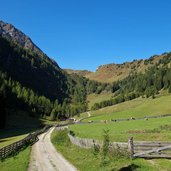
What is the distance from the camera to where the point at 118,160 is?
2791cm

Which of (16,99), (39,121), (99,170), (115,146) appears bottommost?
(99,170)

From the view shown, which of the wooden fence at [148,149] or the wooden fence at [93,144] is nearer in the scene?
the wooden fence at [148,149]

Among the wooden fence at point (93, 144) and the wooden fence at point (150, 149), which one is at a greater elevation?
the wooden fence at point (93, 144)

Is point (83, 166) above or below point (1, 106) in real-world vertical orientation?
below

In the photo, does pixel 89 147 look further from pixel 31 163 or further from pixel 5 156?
pixel 5 156

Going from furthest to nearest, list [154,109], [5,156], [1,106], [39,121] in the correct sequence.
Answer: [39,121] < [154,109] < [1,106] < [5,156]

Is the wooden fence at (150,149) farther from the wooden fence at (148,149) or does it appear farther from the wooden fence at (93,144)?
the wooden fence at (93,144)

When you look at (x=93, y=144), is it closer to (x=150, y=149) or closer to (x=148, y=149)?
(x=148, y=149)

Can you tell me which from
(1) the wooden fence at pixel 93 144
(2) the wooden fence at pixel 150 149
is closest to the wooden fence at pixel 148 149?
(2) the wooden fence at pixel 150 149

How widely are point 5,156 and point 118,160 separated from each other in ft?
77.0

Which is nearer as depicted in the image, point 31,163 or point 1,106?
point 31,163

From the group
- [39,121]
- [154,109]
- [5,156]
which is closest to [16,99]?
[39,121]

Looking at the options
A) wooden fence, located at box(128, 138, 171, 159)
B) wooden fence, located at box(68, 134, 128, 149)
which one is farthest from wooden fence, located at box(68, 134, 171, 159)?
wooden fence, located at box(68, 134, 128, 149)

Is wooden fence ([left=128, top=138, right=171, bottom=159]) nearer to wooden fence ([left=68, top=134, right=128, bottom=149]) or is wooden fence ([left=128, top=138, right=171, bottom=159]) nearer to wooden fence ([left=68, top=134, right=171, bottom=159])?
wooden fence ([left=68, top=134, right=171, bottom=159])
